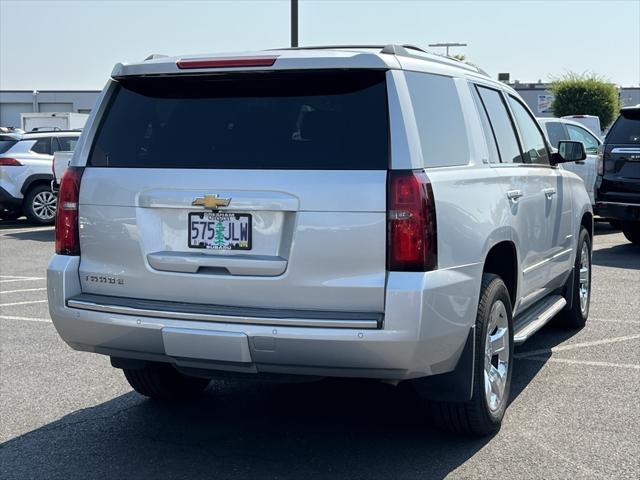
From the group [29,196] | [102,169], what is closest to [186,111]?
[102,169]

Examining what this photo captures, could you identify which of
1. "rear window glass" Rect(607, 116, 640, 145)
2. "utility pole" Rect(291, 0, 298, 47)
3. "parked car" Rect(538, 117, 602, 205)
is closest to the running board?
"rear window glass" Rect(607, 116, 640, 145)

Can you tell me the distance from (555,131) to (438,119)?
11146mm

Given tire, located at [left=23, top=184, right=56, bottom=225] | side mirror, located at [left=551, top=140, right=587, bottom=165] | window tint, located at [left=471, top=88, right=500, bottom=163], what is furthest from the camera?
tire, located at [left=23, top=184, right=56, bottom=225]

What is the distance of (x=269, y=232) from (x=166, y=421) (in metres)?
1.64

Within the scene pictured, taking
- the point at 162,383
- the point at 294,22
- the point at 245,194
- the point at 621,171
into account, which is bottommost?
the point at 162,383

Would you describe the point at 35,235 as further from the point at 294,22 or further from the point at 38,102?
the point at 38,102

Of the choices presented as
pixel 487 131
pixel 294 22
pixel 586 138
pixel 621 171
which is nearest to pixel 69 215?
pixel 487 131

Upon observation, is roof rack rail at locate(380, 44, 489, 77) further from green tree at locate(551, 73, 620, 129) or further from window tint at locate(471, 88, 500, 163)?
green tree at locate(551, 73, 620, 129)

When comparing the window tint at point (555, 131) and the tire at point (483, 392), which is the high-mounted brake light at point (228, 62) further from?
the window tint at point (555, 131)

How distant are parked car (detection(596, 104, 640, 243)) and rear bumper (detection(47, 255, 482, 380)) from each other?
8.22 m

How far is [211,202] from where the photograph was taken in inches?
163

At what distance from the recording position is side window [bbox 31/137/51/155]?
17500mm

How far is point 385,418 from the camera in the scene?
5145 mm

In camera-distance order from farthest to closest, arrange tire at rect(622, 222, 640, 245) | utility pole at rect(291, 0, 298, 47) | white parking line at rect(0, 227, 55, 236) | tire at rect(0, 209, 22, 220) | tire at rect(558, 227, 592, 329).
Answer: utility pole at rect(291, 0, 298, 47) → tire at rect(0, 209, 22, 220) → white parking line at rect(0, 227, 55, 236) → tire at rect(622, 222, 640, 245) → tire at rect(558, 227, 592, 329)
